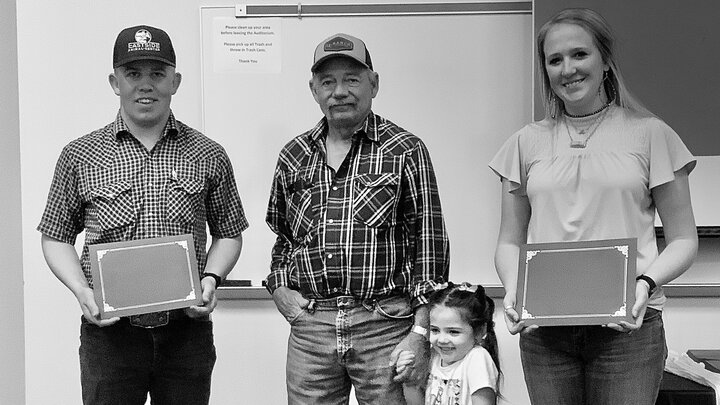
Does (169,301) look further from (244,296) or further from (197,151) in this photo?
(244,296)

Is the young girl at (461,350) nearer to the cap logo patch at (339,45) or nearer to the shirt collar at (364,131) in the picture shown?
the shirt collar at (364,131)

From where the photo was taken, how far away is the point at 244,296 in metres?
3.42

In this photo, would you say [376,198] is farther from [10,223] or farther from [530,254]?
[10,223]

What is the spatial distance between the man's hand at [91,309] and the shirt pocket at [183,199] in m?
0.30

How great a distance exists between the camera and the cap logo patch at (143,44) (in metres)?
2.19

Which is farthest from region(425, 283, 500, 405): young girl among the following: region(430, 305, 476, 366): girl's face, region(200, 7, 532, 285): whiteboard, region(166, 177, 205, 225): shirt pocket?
region(200, 7, 532, 285): whiteboard

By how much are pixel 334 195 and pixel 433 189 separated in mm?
291

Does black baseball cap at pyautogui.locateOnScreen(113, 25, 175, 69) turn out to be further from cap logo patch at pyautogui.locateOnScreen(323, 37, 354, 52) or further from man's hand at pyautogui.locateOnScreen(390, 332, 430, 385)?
man's hand at pyautogui.locateOnScreen(390, 332, 430, 385)

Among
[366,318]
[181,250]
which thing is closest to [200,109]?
[181,250]

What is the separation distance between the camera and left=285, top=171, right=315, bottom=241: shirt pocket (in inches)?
88.6

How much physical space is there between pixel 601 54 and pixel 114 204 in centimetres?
138

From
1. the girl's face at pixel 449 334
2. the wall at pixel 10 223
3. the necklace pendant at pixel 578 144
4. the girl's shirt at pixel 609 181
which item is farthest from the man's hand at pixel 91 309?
the wall at pixel 10 223

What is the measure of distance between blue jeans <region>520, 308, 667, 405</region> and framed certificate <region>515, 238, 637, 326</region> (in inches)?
2.6

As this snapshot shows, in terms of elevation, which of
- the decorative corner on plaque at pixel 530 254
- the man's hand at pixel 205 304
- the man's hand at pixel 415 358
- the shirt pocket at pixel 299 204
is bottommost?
the man's hand at pixel 415 358
